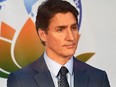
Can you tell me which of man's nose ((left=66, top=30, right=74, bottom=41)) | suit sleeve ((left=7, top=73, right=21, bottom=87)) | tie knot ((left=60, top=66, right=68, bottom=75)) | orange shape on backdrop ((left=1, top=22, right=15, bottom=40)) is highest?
man's nose ((left=66, top=30, right=74, bottom=41))

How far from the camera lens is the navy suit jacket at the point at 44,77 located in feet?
3.77

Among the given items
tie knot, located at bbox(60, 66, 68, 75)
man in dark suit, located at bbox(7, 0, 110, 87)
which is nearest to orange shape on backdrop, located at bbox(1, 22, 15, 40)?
man in dark suit, located at bbox(7, 0, 110, 87)

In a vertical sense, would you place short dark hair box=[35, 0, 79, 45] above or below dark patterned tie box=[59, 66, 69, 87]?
above

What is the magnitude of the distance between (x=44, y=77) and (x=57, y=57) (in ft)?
0.30

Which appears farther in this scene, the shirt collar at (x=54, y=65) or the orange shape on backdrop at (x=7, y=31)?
the orange shape on backdrop at (x=7, y=31)

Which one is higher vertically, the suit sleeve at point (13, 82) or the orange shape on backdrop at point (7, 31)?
the orange shape on backdrop at point (7, 31)

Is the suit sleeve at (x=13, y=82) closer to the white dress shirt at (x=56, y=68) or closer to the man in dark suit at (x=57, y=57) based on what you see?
the man in dark suit at (x=57, y=57)

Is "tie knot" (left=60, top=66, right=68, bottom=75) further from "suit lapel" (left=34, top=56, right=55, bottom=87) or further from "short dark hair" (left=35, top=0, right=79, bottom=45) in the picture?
"short dark hair" (left=35, top=0, right=79, bottom=45)

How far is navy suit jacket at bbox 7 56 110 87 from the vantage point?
115 centimetres

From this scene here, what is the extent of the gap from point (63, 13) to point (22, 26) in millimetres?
300

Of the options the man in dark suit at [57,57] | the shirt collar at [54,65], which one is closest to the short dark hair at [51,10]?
the man in dark suit at [57,57]

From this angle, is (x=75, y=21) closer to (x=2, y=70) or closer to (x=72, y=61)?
(x=72, y=61)

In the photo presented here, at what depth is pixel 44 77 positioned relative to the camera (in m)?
1.16

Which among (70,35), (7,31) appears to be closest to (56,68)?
(70,35)
